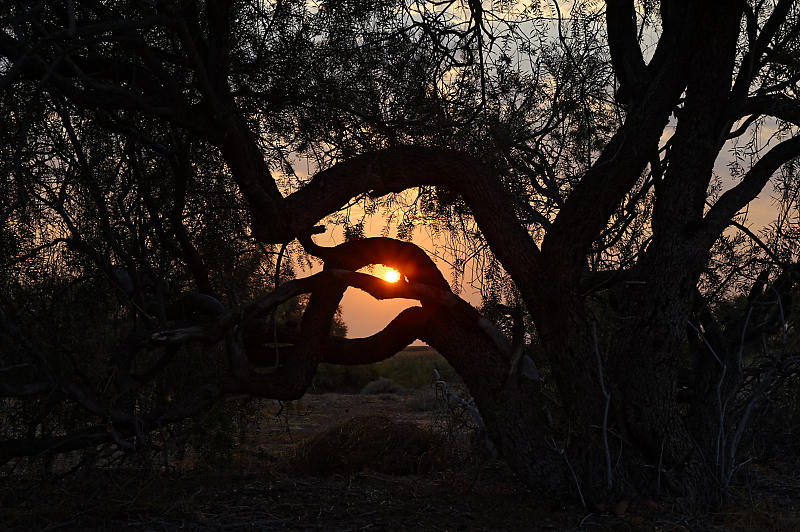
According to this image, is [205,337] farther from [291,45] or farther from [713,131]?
[713,131]

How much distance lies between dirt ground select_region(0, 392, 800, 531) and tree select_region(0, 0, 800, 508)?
0.36 m

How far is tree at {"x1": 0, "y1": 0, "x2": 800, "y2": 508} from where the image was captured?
6.80m

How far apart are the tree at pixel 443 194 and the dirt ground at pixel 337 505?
36 cm

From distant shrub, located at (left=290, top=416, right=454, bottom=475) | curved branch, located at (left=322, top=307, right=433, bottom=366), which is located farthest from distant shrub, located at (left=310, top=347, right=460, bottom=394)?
curved branch, located at (left=322, top=307, right=433, bottom=366)

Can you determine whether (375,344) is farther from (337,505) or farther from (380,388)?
(380,388)

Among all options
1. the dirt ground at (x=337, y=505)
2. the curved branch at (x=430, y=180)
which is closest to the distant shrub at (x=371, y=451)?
the dirt ground at (x=337, y=505)

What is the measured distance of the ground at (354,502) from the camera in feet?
20.8

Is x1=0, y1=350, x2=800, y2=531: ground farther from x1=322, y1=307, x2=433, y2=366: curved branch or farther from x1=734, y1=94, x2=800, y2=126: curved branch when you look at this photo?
x1=734, y1=94, x2=800, y2=126: curved branch

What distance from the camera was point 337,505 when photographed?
702cm

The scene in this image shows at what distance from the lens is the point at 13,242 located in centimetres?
810

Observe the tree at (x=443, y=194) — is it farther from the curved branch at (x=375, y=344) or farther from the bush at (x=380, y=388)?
the bush at (x=380, y=388)

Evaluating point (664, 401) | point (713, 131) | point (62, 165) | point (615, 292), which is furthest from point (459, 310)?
point (62, 165)

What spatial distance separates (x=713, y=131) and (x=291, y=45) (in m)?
4.14

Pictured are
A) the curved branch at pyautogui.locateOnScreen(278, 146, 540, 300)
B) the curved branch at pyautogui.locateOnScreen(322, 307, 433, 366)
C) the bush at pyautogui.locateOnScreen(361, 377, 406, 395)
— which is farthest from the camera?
the bush at pyautogui.locateOnScreen(361, 377, 406, 395)
